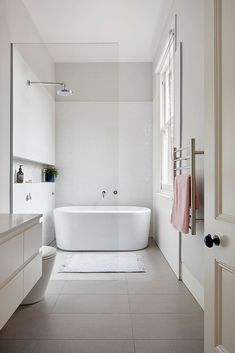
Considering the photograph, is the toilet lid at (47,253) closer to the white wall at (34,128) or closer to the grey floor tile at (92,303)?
the grey floor tile at (92,303)

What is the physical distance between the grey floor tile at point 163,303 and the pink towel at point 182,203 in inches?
24.4

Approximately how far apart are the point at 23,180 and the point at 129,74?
2.65m

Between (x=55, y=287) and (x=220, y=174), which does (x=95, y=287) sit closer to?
(x=55, y=287)

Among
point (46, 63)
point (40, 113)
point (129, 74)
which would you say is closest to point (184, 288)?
point (40, 113)

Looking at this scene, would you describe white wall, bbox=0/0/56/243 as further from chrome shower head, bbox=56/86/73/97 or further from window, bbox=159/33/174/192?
window, bbox=159/33/174/192

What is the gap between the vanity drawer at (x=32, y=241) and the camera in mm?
1945

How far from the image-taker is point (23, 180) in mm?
3447

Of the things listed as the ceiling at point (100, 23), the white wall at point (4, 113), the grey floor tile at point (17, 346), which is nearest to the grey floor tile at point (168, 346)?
the grey floor tile at point (17, 346)

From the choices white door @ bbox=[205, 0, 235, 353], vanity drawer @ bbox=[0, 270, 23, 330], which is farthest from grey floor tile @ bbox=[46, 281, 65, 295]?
white door @ bbox=[205, 0, 235, 353]

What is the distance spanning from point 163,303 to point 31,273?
1.20 m

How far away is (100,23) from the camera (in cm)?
403

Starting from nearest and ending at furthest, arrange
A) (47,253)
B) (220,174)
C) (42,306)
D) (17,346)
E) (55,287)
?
(220,174), (17,346), (42,306), (47,253), (55,287)

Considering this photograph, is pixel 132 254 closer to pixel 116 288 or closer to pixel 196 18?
pixel 116 288

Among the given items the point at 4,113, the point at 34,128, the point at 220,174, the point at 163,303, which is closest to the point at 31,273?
the point at 163,303
